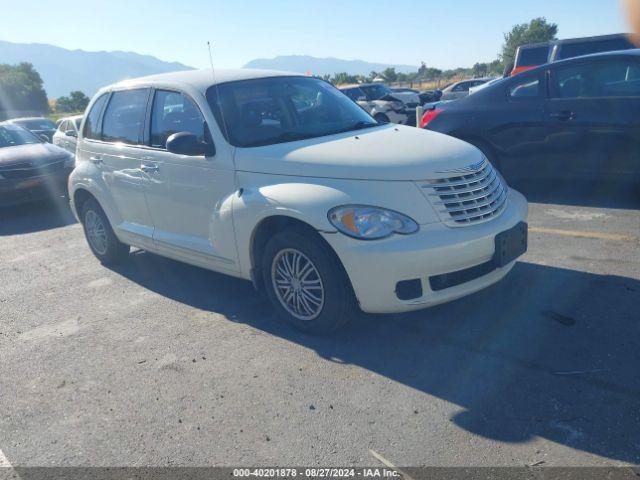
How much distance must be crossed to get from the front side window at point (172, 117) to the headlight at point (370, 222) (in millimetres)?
1470

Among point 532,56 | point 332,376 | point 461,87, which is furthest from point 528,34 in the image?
point 332,376

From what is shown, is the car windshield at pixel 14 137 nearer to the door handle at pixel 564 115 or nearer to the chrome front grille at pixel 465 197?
the door handle at pixel 564 115

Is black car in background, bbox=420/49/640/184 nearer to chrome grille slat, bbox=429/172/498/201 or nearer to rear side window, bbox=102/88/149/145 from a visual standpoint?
chrome grille slat, bbox=429/172/498/201

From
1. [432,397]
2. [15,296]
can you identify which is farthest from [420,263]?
[15,296]

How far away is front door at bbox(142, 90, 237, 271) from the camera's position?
4242 millimetres

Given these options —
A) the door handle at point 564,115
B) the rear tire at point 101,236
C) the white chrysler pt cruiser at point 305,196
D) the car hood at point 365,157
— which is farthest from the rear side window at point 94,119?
the door handle at point 564,115

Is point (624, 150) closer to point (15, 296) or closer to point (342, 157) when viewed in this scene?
point (342, 157)

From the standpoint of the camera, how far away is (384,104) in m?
18.8

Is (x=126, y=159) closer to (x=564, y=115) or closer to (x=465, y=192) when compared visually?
(x=465, y=192)

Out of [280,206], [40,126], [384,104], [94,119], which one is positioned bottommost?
[384,104]

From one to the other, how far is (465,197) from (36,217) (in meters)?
7.74

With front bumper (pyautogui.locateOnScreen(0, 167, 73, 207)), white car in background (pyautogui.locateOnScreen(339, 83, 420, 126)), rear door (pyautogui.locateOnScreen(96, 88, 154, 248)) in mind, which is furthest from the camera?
white car in background (pyautogui.locateOnScreen(339, 83, 420, 126))

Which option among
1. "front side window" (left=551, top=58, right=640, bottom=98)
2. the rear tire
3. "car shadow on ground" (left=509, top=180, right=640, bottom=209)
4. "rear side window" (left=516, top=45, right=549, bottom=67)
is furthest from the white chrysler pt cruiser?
"rear side window" (left=516, top=45, right=549, bottom=67)

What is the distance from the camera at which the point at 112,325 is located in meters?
4.48
